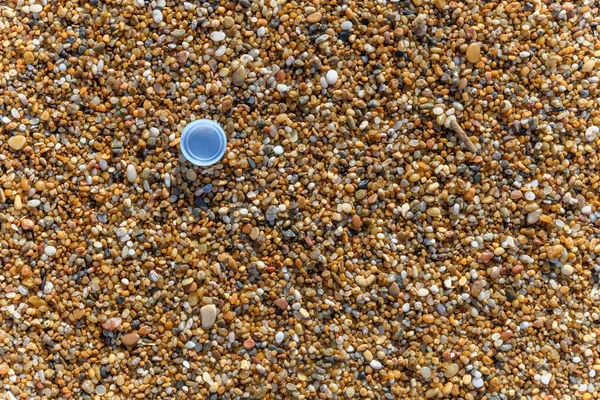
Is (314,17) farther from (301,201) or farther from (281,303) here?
(281,303)

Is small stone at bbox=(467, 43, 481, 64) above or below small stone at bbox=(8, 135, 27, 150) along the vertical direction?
above

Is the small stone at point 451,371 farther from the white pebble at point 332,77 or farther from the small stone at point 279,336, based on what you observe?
the white pebble at point 332,77

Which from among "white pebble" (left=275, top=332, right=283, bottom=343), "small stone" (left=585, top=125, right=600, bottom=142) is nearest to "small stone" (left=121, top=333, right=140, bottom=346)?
"white pebble" (left=275, top=332, right=283, bottom=343)

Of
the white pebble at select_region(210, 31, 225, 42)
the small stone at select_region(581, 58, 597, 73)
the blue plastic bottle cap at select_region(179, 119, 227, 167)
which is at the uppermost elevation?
the small stone at select_region(581, 58, 597, 73)

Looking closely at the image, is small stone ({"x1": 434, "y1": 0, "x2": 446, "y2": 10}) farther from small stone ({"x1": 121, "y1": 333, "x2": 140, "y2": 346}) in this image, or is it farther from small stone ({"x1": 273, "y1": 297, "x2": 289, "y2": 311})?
small stone ({"x1": 121, "y1": 333, "x2": 140, "y2": 346})

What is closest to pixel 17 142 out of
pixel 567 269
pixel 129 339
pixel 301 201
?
pixel 129 339

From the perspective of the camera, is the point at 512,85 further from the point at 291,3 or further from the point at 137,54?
the point at 137,54
